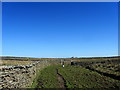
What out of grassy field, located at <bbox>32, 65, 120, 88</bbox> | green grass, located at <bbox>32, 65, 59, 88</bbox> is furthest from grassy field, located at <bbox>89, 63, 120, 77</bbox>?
green grass, located at <bbox>32, 65, 59, 88</bbox>

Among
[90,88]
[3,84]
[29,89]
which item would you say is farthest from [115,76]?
[3,84]

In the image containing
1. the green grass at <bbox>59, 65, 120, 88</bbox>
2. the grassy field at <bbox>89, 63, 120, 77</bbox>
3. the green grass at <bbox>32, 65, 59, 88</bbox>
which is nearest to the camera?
the green grass at <bbox>59, 65, 120, 88</bbox>

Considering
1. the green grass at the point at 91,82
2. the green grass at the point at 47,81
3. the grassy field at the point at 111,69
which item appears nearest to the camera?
the green grass at the point at 91,82

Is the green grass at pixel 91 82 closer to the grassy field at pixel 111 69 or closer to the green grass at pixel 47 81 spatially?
the green grass at pixel 47 81

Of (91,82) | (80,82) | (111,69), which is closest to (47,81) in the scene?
(80,82)

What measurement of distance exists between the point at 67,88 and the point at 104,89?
2.94 meters

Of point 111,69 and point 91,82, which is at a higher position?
point 111,69

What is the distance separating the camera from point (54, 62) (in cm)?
4788

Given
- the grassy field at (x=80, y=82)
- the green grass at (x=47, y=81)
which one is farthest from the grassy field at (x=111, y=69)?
the green grass at (x=47, y=81)

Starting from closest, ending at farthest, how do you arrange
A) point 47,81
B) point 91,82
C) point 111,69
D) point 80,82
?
point 91,82
point 80,82
point 47,81
point 111,69

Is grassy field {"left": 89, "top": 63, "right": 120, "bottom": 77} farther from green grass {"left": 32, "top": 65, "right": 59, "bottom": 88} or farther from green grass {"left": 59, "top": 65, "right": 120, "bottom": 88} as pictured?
green grass {"left": 32, "top": 65, "right": 59, "bottom": 88}

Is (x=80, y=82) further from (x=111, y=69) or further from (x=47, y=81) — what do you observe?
(x=111, y=69)

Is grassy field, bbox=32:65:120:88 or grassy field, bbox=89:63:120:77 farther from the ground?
grassy field, bbox=89:63:120:77

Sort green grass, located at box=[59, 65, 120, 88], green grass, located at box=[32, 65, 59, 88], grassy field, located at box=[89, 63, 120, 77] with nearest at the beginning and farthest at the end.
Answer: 1. green grass, located at box=[59, 65, 120, 88]
2. green grass, located at box=[32, 65, 59, 88]
3. grassy field, located at box=[89, 63, 120, 77]
